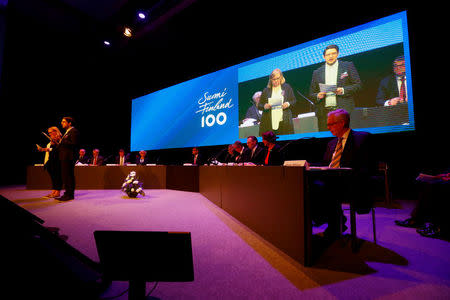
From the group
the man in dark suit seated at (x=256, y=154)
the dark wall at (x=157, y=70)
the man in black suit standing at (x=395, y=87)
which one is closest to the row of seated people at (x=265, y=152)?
the man in dark suit seated at (x=256, y=154)

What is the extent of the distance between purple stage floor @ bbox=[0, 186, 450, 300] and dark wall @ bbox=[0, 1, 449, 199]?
2.19 metres

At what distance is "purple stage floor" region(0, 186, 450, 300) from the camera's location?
127 cm

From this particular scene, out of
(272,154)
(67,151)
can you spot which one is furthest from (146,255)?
(67,151)

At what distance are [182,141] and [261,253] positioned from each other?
5.52 meters

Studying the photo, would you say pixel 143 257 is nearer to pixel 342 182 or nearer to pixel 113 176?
pixel 342 182

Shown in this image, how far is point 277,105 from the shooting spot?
16.5 ft

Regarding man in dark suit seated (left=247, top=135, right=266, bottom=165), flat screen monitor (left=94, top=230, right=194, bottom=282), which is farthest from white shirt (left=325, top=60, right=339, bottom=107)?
flat screen monitor (left=94, top=230, right=194, bottom=282)

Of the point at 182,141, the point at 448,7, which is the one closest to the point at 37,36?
the point at 182,141

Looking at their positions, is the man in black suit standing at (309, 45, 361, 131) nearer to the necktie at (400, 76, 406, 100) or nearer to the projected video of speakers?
the projected video of speakers

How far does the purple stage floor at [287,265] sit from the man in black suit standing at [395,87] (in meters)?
2.09

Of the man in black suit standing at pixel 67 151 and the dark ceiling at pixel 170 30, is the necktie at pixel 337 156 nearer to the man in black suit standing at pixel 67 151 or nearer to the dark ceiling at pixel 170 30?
the dark ceiling at pixel 170 30

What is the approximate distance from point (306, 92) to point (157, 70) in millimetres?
5688

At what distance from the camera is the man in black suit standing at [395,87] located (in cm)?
364

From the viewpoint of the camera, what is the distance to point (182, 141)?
696cm
